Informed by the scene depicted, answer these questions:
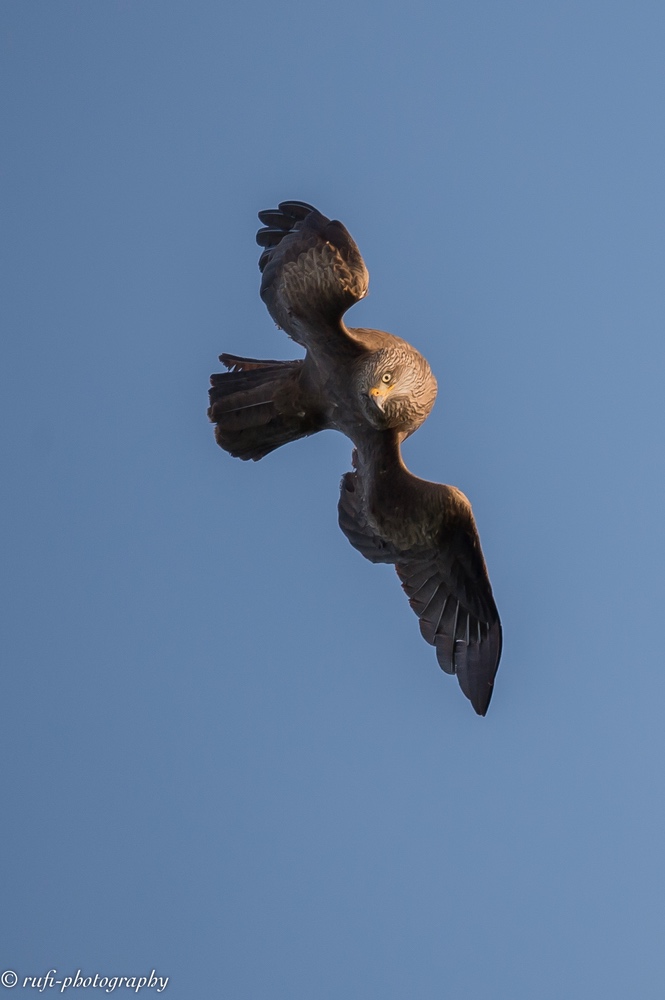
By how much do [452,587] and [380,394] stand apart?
141 centimetres

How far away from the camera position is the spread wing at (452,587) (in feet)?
35.5

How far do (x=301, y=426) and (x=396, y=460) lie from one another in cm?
80

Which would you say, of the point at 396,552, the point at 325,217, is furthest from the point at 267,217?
the point at 396,552

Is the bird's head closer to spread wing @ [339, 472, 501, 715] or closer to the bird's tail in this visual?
spread wing @ [339, 472, 501, 715]

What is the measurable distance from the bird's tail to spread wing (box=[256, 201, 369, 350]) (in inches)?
12.5

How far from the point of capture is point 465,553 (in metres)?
10.8

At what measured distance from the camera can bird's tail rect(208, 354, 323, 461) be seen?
11.2 metres

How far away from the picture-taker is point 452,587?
36.3ft

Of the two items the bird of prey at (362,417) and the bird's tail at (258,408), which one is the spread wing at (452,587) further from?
the bird's tail at (258,408)

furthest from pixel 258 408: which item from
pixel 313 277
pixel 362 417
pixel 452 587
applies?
pixel 452 587

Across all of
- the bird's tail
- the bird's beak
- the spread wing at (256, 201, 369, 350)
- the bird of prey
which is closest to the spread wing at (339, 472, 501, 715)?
the bird of prey

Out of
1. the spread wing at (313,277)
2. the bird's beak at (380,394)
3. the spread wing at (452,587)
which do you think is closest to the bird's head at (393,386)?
the bird's beak at (380,394)

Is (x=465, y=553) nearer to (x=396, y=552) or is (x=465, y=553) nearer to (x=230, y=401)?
(x=396, y=552)

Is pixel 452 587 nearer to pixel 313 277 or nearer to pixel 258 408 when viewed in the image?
pixel 258 408
